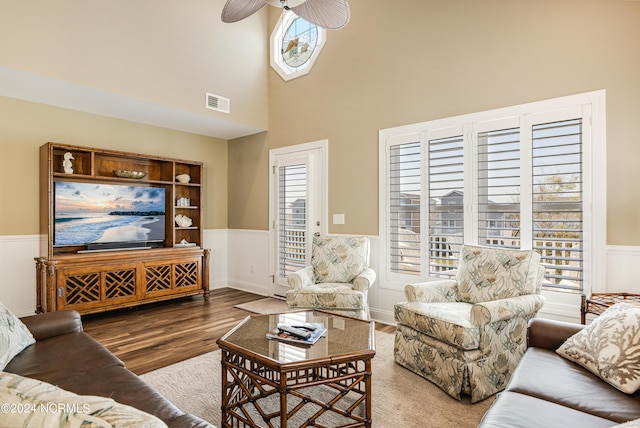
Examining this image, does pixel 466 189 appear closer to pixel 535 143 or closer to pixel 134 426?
pixel 535 143

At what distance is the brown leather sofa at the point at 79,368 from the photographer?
53.7 inches

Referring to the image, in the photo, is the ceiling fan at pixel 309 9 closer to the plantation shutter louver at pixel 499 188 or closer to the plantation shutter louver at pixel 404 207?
the plantation shutter louver at pixel 404 207

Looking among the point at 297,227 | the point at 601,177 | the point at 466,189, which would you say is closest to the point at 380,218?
the point at 466,189

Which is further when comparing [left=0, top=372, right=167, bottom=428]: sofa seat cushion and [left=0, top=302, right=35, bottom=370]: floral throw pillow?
[left=0, top=302, right=35, bottom=370]: floral throw pillow

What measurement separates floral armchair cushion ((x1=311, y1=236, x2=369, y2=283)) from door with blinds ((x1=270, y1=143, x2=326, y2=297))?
0.65m

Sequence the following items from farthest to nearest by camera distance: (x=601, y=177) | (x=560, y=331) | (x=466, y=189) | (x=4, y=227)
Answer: (x=4, y=227)
(x=466, y=189)
(x=601, y=177)
(x=560, y=331)

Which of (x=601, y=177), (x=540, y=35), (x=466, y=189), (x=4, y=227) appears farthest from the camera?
(x=4, y=227)

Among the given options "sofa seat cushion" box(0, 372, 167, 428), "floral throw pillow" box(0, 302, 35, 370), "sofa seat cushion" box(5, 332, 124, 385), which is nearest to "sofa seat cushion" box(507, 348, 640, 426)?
"sofa seat cushion" box(0, 372, 167, 428)

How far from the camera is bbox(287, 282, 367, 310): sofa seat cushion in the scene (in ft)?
10.9

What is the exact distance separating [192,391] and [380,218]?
2.53 m

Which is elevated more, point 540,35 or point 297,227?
point 540,35

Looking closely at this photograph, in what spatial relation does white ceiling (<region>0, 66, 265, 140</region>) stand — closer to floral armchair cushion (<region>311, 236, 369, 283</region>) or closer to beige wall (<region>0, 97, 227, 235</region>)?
beige wall (<region>0, 97, 227, 235</region>)

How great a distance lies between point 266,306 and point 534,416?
12.1 feet

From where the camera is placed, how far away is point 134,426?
59 centimetres
